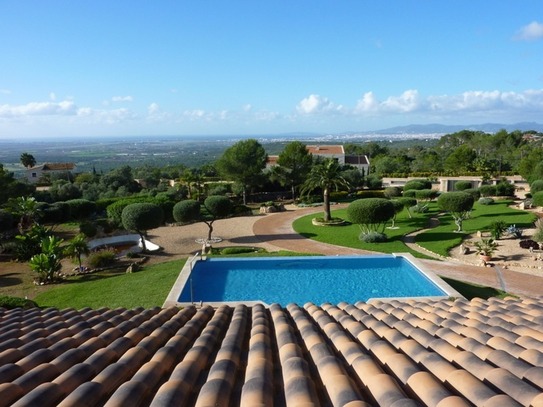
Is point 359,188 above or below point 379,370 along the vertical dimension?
below

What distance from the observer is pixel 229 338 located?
528 centimetres

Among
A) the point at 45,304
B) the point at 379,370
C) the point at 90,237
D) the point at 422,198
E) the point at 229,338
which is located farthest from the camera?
the point at 422,198

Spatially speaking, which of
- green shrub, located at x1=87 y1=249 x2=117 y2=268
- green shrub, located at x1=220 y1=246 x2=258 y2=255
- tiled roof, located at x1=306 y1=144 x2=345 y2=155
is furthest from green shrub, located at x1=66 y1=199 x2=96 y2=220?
tiled roof, located at x1=306 y1=144 x2=345 y2=155

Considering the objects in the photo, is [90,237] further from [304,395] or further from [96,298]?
[304,395]

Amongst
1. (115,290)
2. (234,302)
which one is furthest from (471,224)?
(115,290)

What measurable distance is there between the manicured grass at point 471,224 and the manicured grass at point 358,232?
4.28ft

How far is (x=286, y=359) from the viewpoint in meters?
4.09

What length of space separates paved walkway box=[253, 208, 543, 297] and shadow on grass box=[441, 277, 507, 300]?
1.56ft

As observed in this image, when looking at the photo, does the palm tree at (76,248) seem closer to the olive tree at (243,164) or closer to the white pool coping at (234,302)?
the white pool coping at (234,302)

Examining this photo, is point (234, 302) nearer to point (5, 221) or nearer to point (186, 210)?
point (186, 210)

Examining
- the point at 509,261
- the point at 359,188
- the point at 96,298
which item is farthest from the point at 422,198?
the point at 96,298

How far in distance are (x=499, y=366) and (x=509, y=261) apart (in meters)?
19.3

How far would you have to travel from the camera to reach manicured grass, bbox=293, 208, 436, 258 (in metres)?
24.4

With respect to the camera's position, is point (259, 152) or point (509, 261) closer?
point (509, 261)
